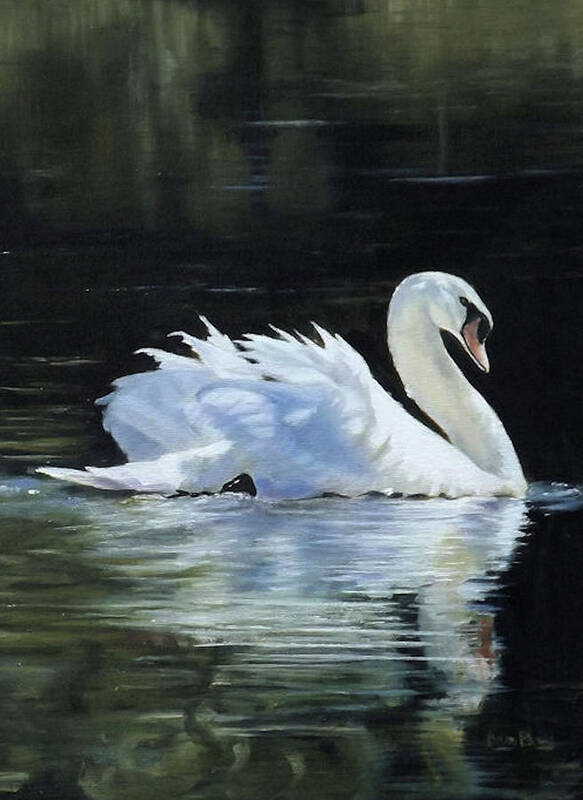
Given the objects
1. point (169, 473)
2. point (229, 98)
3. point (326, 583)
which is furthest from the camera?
point (229, 98)

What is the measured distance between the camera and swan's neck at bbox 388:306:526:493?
10.8 feet

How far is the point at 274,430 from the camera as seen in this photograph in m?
3.22

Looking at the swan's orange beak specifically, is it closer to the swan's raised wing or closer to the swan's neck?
the swan's neck

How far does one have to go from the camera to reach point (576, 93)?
3.38m

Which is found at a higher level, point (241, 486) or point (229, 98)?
point (229, 98)

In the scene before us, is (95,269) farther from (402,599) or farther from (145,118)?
(402,599)

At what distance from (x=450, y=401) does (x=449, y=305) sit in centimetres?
17

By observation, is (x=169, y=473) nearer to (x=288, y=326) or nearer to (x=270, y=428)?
(x=270, y=428)

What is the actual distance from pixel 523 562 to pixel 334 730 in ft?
1.55

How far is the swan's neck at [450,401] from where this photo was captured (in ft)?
10.8
